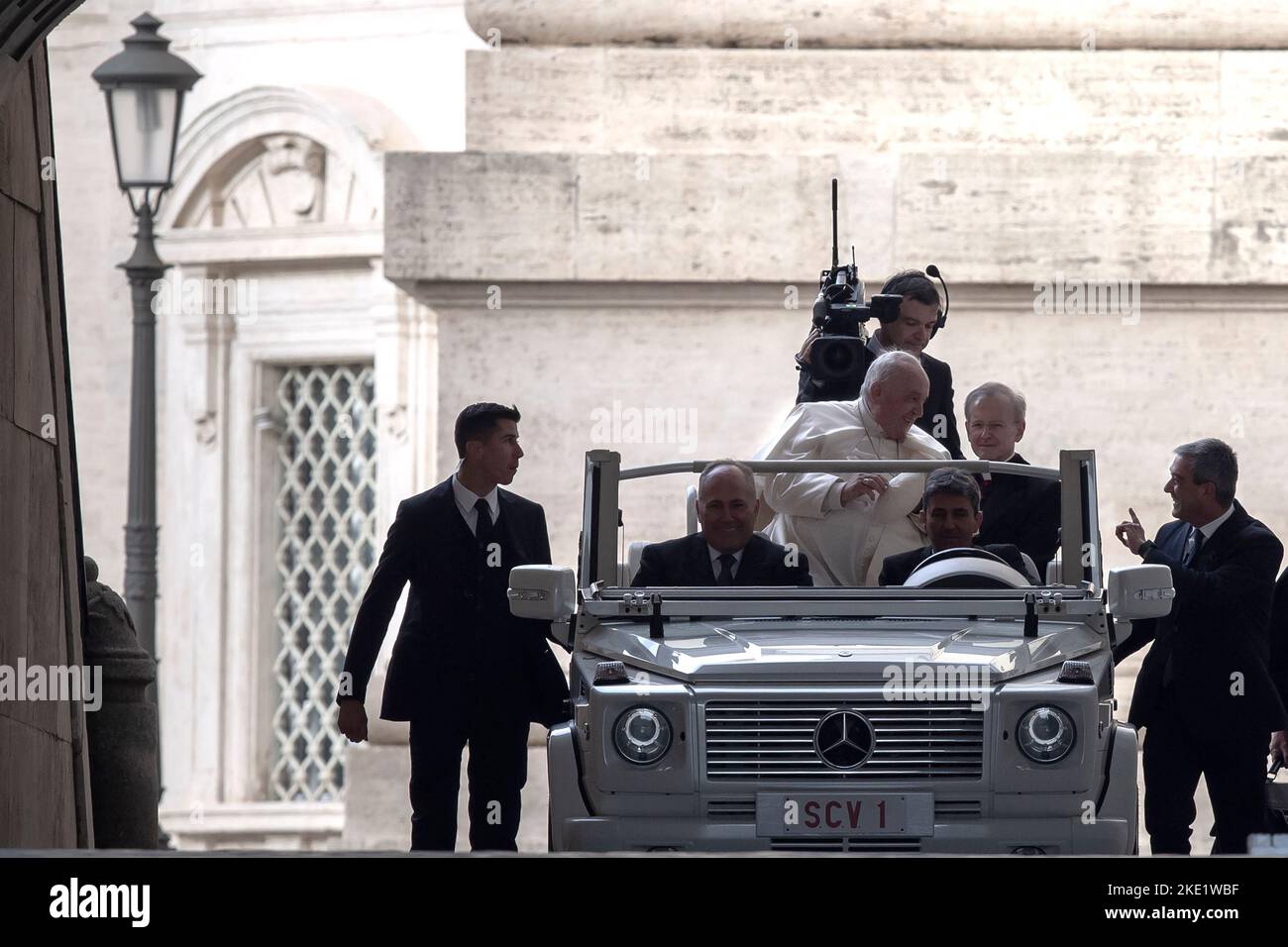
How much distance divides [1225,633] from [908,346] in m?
1.72

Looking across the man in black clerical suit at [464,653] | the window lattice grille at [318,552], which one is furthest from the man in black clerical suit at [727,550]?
the window lattice grille at [318,552]

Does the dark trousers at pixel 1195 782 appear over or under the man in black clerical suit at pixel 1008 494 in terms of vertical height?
under

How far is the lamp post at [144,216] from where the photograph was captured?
46.3ft

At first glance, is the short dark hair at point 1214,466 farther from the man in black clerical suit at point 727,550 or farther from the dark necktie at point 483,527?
the dark necktie at point 483,527

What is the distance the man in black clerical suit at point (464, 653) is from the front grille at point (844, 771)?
1.79m

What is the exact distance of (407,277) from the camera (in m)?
13.5

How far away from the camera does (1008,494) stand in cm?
1020

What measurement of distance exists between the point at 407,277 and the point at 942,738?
222 inches

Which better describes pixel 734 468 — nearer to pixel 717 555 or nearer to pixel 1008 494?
pixel 717 555

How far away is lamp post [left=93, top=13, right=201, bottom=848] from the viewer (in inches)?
555

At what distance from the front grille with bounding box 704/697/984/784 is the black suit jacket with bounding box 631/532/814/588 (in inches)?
41.1

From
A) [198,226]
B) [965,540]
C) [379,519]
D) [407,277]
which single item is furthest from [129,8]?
[965,540]

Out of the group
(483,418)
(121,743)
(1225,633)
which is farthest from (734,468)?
(121,743)
